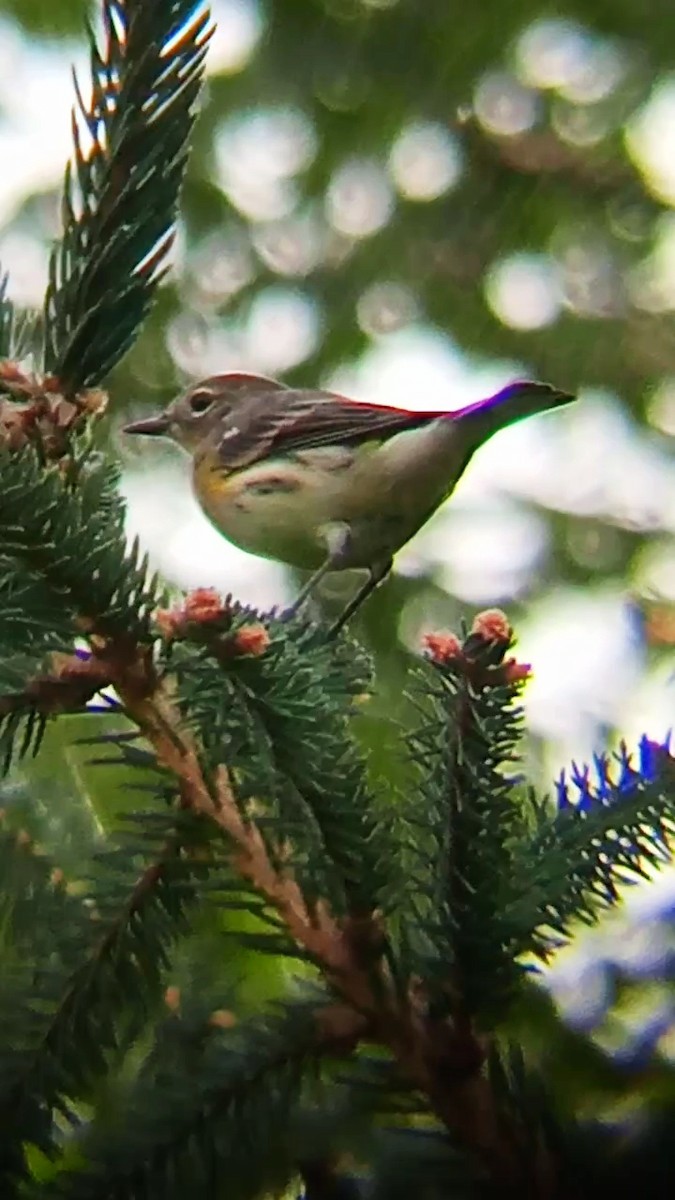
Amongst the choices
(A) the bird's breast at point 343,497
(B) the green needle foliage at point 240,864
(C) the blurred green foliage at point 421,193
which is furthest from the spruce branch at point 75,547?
(C) the blurred green foliage at point 421,193

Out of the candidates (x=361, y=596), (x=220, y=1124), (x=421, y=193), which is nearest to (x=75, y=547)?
(x=220, y=1124)

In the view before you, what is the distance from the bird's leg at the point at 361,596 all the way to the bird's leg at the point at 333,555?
0.02m

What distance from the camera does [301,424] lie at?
4.00ft

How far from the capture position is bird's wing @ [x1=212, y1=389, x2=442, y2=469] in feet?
3.80

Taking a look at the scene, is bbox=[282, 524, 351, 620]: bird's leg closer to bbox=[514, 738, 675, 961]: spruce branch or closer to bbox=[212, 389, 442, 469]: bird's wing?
bbox=[212, 389, 442, 469]: bird's wing

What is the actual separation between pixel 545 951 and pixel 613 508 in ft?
3.09

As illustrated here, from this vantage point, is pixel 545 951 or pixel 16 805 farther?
pixel 16 805

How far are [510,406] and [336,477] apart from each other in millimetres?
204

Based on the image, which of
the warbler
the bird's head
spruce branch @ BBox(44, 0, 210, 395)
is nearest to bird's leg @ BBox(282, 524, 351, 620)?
the warbler

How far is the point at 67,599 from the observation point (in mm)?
632

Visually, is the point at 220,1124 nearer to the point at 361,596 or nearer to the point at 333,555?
the point at 361,596

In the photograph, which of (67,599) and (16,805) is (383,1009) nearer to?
(67,599)

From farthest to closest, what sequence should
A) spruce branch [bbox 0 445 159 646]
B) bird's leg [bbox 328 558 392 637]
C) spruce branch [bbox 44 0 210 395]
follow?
bird's leg [bbox 328 558 392 637] → spruce branch [bbox 44 0 210 395] → spruce branch [bbox 0 445 159 646]

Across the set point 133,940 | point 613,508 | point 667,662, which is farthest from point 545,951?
point 613,508
